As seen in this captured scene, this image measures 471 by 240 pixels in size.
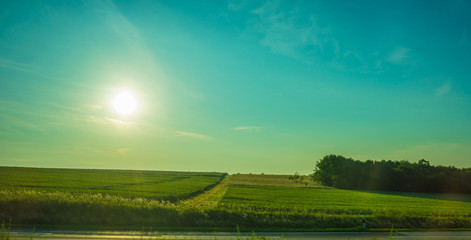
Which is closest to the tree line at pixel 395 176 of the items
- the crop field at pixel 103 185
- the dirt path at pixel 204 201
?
the crop field at pixel 103 185

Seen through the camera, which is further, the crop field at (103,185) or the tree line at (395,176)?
the tree line at (395,176)

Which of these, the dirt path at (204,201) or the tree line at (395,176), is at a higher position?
the tree line at (395,176)

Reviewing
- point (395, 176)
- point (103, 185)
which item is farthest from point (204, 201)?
point (395, 176)

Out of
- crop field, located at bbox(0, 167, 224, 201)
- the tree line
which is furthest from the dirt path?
the tree line

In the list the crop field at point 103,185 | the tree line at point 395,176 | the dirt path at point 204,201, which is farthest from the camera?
the tree line at point 395,176

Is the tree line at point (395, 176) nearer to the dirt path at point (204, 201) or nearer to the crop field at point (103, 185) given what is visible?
the crop field at point (103, 185)

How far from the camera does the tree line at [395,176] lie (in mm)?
76062

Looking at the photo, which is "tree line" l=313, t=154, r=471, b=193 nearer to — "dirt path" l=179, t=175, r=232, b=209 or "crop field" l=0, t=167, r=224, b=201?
"crop field" l=0, t=167, r=224, b=201

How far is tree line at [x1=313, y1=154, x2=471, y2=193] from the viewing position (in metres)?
76.1

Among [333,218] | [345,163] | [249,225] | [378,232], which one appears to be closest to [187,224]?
[249,225]

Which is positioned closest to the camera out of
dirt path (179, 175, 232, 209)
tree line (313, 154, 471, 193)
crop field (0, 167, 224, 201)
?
dirt path (179, 175, 232, 209)

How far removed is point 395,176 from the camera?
264 feet

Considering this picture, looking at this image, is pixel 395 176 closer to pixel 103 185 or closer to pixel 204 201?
pixel 204 201

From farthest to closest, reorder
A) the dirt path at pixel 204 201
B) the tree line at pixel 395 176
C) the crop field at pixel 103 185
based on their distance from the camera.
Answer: the tree line at pixel 395 176
the crop field at pixel 103 185
the dirt path at pixel 204 201
